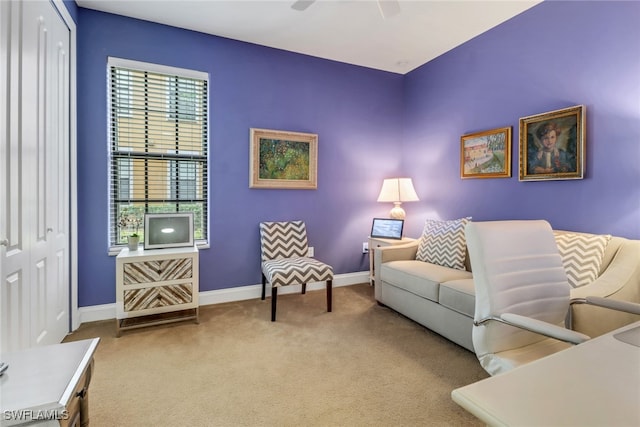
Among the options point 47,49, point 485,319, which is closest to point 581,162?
point 485,319

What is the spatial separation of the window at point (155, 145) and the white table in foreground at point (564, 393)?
3026 mm

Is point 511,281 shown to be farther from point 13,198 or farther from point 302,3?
point 13,198

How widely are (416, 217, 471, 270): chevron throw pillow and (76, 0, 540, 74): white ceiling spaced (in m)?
1.87

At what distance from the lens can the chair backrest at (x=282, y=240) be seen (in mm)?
3318

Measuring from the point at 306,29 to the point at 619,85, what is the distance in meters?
2.56

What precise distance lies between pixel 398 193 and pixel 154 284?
272cm

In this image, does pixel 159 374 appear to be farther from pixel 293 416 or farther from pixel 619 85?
pixel 619 85

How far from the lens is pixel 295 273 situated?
286 cm

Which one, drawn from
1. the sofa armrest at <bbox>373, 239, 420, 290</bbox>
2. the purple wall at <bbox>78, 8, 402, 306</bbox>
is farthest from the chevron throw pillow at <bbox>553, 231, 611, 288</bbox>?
the purple wall at <bbox>78, 8, 402, 306</bbox>

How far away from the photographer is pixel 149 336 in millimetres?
2523

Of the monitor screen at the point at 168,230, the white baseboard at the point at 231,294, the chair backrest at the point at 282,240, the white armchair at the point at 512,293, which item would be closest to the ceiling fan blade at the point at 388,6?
the white armchair at the point at 512,293

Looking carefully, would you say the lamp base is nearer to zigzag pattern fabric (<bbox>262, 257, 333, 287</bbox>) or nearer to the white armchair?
zigzag pattern fabric (<bbox>262, 257, 333, 287</bbox>)

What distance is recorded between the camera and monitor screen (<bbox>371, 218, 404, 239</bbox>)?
11.9 ft

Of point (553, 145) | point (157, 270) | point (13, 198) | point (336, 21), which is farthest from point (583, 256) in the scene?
point (13, 198)
